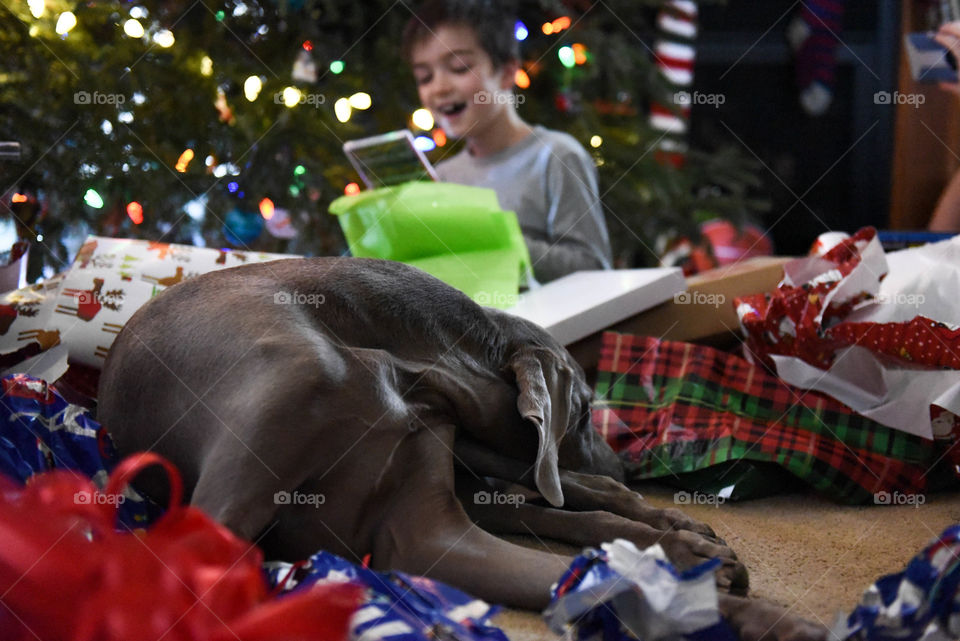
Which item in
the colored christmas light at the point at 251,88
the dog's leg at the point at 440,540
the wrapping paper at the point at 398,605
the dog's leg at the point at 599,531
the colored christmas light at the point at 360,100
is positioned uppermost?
the colored christmas light at the point at 251,88

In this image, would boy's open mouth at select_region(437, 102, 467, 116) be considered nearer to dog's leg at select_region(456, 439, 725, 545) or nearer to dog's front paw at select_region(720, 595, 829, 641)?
dog's leg at select_region(456, 439, 725, 545)

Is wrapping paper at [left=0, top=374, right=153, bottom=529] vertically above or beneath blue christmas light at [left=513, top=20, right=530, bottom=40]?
beneath

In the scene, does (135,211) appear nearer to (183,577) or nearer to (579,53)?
(579,53)

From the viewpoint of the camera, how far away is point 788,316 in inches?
72.5

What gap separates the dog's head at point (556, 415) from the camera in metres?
1.34

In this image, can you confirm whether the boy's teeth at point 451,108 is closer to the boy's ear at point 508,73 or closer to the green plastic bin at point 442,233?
the boy's ear at point 508,73

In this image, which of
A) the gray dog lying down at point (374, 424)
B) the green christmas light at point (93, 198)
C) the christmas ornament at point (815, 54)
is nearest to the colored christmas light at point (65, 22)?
the green christmas light at point (93, 198)

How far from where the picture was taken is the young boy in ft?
8.93

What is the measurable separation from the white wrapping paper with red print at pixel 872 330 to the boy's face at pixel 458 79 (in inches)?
48.1

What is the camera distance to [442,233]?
7.20 feet

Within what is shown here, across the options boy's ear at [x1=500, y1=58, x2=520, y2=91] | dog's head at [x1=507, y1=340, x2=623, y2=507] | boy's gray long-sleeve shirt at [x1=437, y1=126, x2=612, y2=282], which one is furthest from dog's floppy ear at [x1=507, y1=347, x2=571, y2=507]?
boy's ear at [x1=500, y1=58, x2=520, y2=91]

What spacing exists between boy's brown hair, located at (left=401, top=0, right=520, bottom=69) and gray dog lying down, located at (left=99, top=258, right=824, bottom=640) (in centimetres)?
156

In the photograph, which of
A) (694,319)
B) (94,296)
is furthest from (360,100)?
(94,296)

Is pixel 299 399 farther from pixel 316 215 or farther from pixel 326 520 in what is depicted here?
pixel 316 215
